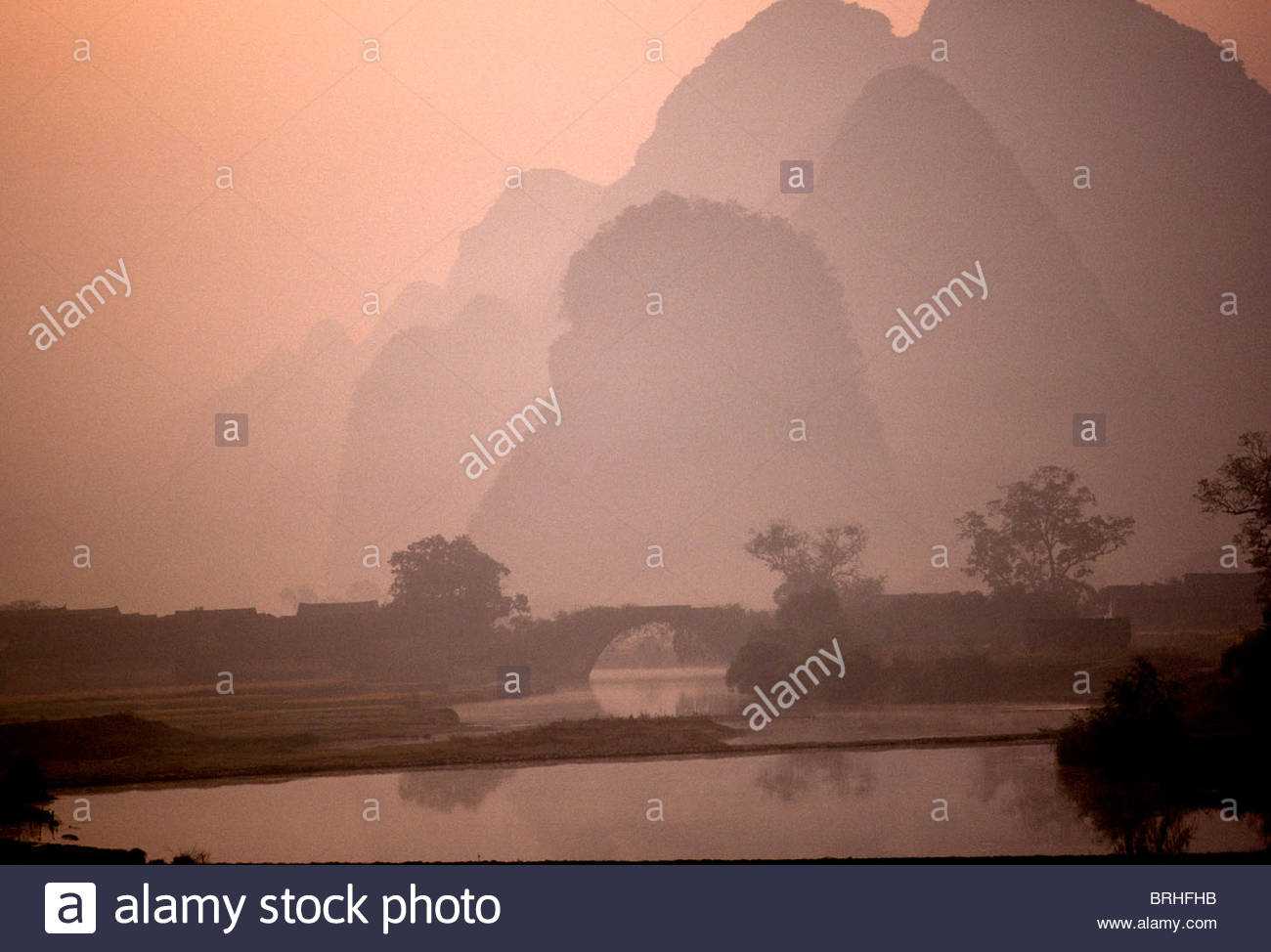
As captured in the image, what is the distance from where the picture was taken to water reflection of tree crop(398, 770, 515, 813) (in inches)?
310

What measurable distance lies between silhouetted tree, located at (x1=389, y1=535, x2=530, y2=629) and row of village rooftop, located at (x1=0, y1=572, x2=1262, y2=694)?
18 centimetres

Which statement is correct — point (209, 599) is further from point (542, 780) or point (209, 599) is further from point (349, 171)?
point (349, 171)

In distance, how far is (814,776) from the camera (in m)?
8.04

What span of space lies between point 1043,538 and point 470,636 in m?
4.40

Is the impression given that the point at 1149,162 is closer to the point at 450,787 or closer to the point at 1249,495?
the point at 1249,495

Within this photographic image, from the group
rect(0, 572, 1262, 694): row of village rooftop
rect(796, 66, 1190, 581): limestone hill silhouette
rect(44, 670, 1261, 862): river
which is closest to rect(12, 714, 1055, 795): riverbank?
rect(44, 670, 1261, 862): river

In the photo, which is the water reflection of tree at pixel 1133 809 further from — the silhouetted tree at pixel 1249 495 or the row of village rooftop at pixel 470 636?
the silhouetted tree at pixel 1249 495

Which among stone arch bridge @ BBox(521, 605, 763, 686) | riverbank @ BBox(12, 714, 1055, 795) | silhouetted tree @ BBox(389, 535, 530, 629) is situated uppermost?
silhouetted tree @ BBox(389, 535, 530, 629)

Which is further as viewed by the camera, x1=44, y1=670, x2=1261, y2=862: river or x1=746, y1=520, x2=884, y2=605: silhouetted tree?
x1=746, y1=520, x2=884, y2=605: silhouetted tree

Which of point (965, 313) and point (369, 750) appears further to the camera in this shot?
point (965, 313)

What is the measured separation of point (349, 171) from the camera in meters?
8.51

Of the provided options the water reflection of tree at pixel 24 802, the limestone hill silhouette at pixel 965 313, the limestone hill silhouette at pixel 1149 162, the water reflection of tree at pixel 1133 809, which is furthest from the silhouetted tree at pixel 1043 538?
the water reflection of tree at pixel 24 802

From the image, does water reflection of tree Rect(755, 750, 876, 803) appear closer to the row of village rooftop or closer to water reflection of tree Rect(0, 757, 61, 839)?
the row of village rooftop

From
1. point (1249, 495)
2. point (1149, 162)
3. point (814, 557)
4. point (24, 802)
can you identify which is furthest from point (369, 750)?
point (1149, 162)
